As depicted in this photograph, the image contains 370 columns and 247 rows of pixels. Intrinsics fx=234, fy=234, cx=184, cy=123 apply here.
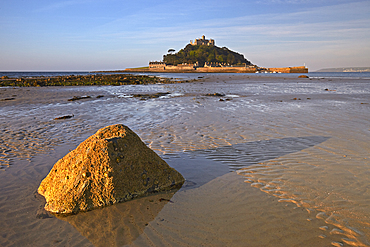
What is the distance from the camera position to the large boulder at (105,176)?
3.68m

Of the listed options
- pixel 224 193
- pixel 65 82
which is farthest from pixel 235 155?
pixel 65 82

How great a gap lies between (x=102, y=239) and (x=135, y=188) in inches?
42.5

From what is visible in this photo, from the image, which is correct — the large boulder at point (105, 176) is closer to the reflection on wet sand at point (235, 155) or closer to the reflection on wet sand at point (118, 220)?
the reflection on wet sand at point (118, 220)

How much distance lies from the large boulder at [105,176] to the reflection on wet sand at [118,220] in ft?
0.53

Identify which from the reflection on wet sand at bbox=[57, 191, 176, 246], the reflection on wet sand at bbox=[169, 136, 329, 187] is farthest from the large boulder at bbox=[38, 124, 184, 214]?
the reflection on wet sand at bbox=[169, 136, 329, 187]

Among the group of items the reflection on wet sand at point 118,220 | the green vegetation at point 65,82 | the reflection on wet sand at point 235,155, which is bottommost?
the reflection on wet sand at point 118,220

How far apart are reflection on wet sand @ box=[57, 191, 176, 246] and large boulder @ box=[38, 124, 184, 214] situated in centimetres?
16

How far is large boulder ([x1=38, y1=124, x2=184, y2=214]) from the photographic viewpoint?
3.68 m

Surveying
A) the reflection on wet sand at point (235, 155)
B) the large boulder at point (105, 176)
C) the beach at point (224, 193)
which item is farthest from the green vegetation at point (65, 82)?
the large boulder at point (105, 176)

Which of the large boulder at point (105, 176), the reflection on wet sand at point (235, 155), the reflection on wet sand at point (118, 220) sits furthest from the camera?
the reflection on wet sand at point (235, 155)

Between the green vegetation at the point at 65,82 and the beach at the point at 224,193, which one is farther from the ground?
the green vegetation at the point at 65,82

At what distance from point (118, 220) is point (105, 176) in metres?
0.78

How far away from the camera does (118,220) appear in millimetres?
3357

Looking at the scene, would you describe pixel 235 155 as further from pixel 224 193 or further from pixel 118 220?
pixel 118 220
